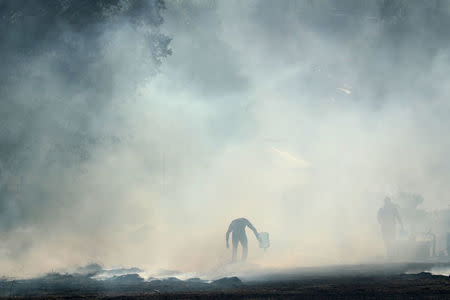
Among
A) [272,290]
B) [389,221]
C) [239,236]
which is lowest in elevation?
[272,290]

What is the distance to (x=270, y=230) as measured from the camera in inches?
2280

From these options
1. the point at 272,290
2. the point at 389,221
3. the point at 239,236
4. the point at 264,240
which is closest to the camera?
the point at 272,290

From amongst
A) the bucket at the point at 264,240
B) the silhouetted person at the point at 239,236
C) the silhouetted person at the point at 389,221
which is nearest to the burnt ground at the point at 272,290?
the silhouetted person at the point at 239,236

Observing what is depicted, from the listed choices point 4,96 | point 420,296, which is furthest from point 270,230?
point 420,296

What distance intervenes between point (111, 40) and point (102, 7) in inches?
84.2

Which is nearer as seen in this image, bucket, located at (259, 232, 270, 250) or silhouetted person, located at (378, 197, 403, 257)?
bucket, located at (259, 232, 270, 250)

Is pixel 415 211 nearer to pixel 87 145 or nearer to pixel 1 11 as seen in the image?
pixel 87 145

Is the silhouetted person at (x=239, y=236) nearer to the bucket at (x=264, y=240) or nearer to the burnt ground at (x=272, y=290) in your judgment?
the bucket at (x=264, y=240)

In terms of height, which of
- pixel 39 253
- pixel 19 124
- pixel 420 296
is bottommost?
pixel 420 296

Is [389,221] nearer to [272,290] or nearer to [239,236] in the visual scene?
[239,236]

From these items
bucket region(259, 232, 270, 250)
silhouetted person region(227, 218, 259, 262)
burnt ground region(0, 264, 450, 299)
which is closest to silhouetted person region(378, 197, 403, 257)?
bucket region(259, 232, 270, 250)

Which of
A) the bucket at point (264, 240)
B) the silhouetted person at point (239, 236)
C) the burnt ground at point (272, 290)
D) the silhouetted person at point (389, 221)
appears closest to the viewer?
the burnt ground at point (272, 290)

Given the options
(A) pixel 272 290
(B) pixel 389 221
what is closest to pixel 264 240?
(B) pixel 389 221

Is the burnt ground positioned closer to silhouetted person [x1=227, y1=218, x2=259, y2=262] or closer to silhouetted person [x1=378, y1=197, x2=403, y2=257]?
silhouetted person [x1=227, y1=218, x2=259, y2=262]
